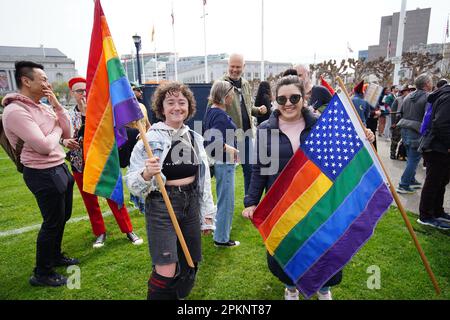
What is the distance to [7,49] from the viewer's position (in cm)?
12494

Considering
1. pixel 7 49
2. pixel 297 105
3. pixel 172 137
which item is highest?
pixel 7 49

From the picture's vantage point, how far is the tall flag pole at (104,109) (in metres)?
2.55

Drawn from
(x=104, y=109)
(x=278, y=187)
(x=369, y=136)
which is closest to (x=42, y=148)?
(x=104, y=109)

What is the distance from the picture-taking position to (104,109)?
2.64 meters

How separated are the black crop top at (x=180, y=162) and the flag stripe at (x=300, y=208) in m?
0.98

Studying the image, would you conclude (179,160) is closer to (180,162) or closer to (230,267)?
(180,162)

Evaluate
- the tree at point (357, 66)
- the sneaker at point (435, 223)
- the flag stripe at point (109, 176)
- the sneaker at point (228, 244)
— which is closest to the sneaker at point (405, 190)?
the sneaker at point (435, 223)

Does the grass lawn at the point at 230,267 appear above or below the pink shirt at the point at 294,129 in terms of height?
below

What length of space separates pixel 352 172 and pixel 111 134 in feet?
7.39

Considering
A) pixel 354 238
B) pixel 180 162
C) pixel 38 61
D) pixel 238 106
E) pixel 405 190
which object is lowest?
pixel 405 190

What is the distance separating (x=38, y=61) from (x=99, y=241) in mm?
125389

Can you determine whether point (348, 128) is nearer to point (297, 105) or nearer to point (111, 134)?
point (297, 105)

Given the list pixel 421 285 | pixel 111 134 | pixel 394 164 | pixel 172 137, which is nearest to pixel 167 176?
pixel 172 137

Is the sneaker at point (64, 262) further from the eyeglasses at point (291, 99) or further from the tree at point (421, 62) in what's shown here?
the tree at point (421, 62)
